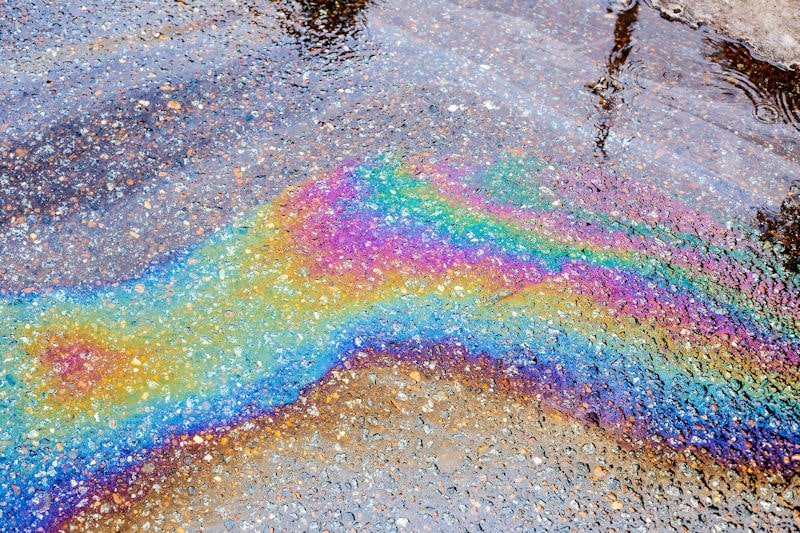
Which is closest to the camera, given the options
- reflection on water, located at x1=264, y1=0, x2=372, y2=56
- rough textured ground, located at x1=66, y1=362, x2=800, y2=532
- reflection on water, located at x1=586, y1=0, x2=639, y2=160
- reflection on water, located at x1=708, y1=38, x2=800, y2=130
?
rough textured ground, located at x1=66, y1=362, x2=800, y2=532

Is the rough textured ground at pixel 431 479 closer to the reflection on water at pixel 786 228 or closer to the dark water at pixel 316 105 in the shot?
the dark water at pixel 316 105

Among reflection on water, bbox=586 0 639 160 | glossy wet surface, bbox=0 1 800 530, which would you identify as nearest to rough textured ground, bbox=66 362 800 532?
glossy wet surface, bbox=0 1 800 530

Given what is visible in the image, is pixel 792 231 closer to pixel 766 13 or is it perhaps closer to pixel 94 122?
pixel 766 13

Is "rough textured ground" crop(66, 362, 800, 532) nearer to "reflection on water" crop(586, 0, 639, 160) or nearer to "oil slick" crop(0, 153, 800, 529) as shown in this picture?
"oil slick" crop(0, 153, 800, 529)

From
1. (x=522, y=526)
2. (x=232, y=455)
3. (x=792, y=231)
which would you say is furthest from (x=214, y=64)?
(x=792, y=231)

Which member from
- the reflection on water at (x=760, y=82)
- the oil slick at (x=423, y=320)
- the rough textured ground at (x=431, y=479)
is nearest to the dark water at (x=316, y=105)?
the reflection on water at (x=760, y=82)

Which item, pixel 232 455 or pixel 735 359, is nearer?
pixel 232 455
